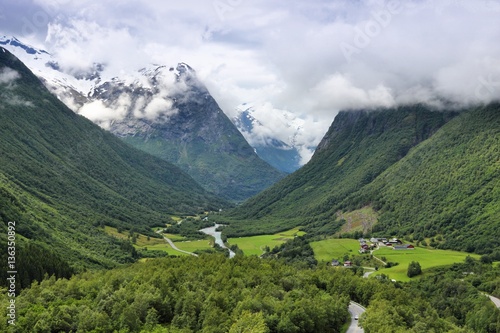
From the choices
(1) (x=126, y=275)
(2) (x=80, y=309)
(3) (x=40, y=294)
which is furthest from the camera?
(1) (x=126, y=275)

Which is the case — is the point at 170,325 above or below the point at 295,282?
below

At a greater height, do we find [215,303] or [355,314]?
[215,303]

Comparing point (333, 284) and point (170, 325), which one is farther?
point (333, 284)

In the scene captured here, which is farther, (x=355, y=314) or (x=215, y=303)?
(x=355, y=314)

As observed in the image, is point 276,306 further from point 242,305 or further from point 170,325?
point 170,325

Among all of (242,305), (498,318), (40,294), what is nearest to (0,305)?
(40,294)

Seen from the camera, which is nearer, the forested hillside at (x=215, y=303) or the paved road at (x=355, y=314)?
the forested hillside at (x=215, y=303)

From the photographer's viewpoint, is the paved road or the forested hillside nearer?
the forested hillside

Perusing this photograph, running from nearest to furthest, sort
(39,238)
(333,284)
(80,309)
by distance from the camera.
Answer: (80,309) < (333,284) < (39,238)
